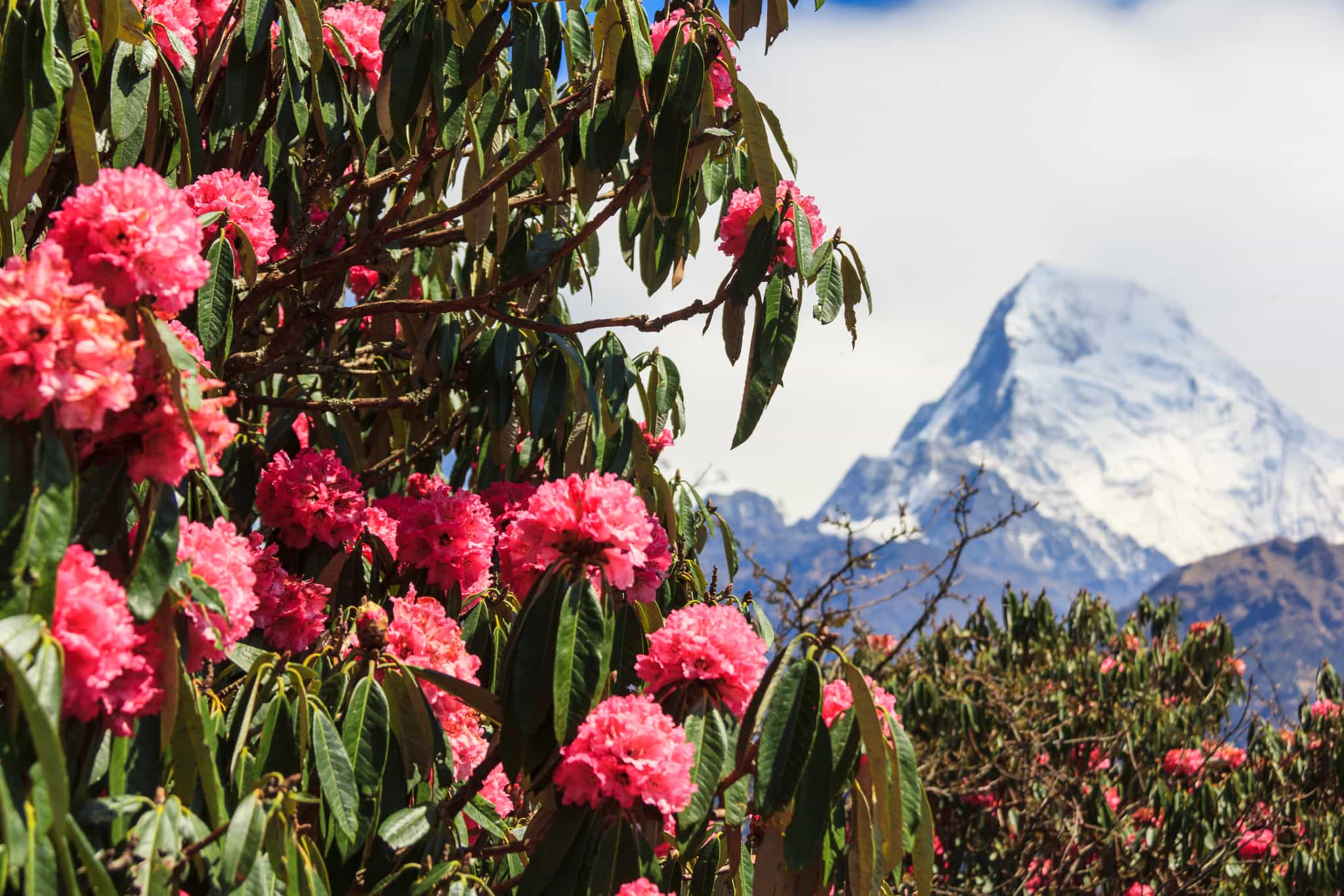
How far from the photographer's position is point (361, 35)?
3.38m

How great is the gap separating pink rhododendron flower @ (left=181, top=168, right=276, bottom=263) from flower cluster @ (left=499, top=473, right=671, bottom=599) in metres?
1.02

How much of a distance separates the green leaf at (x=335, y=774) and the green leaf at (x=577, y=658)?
0.32 metres

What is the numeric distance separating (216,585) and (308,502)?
3.96 feet

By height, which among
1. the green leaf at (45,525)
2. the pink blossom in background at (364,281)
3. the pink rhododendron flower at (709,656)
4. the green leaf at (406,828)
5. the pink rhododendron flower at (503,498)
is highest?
the green leaf at (45,525)

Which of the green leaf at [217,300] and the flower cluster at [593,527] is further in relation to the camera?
the green leaf at [217,300]

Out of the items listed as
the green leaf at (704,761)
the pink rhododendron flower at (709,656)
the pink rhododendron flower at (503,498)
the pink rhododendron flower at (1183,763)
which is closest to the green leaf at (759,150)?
the pink rhododendron flower at (503,498)

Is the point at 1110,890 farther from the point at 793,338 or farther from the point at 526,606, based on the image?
the point at 526,606

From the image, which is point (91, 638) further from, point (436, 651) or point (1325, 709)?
point (1325, 709)

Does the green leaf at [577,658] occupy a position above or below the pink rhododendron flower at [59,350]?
below

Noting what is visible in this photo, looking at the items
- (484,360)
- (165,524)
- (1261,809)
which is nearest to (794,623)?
(1261,809)

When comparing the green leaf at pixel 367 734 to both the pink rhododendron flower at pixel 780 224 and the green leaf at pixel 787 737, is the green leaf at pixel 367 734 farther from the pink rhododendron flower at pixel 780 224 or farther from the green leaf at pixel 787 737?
the pink rhododendron flower at pixel 780 224

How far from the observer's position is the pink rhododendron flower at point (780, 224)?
9.59 ft

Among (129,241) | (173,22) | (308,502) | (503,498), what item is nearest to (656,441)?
(503,498)

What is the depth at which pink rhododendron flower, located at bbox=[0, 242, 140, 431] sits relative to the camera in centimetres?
135
